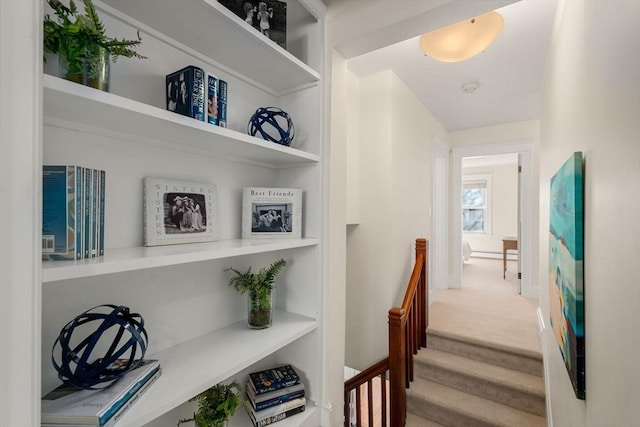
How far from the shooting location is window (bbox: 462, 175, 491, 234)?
758cm

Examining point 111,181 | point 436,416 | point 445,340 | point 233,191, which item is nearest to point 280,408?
point 233,191

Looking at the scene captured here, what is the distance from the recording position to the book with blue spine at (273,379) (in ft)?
3.96

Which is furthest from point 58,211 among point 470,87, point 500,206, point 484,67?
point 500,206

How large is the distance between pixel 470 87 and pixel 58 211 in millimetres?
3305

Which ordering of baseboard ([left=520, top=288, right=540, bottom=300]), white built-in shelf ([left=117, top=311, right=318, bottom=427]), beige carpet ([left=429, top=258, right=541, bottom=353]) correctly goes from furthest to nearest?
1. baseboard ([left=520, top=288, right=540, bottom=300])
2. beige carpet ([left=429, top=258, right=541, bottom=353])
3. white built-in shelf ([left=117, top=311, right=318, bottom=427])

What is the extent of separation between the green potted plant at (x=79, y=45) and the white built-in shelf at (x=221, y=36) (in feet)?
0.88

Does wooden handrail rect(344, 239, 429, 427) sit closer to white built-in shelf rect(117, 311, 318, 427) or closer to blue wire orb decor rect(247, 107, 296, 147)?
white built-in shelf rect(117, 311, 318, 427)

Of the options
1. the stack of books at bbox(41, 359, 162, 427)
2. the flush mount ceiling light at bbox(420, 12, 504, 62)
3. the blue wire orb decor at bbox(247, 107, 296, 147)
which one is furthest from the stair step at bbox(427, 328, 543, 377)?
the stack of books at bbox(41, 359, 162, 427)

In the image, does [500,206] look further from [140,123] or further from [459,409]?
[140,123]

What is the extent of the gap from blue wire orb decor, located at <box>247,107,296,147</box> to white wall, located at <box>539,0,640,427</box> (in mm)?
1056

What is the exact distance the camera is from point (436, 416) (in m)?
2.36

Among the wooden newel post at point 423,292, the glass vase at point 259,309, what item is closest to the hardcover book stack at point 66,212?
the glass vase at point 259,309

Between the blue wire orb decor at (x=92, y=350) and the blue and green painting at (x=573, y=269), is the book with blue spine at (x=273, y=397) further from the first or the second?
the blue and green painting at (x=573, y=269)

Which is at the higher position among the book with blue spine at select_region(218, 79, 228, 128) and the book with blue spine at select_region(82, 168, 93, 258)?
the book with blue spine at select_region(218, 79, 228, 128)
